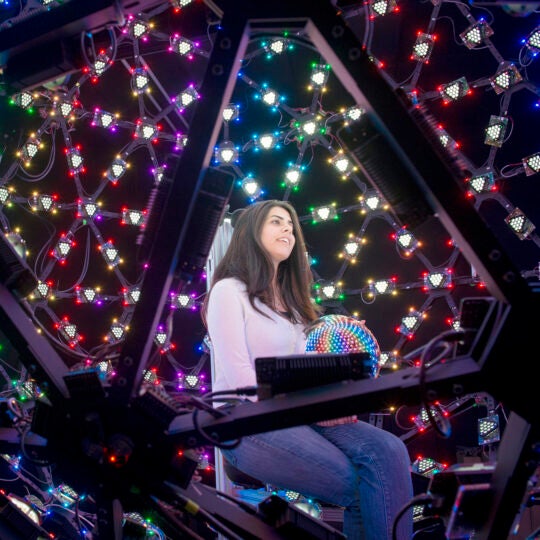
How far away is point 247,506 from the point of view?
1911 millimetres

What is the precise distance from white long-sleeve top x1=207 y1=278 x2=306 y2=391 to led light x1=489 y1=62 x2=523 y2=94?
2473 millimetres

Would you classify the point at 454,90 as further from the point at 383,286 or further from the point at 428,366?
the point at 428,366

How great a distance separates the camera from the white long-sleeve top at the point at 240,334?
2.15 m

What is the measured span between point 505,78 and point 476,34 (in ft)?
1.20

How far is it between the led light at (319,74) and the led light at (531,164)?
1562 millimetres

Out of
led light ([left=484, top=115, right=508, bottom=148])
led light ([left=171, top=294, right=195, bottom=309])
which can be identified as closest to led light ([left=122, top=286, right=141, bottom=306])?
led light ([left=171, top=294, right=195, bottom=309])

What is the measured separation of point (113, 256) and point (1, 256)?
2.96 metres

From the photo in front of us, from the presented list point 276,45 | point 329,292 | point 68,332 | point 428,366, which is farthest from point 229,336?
point 68,332

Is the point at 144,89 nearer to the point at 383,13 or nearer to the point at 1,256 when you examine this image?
the point at 383,13

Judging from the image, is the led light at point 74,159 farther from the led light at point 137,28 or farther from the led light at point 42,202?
the led light at point 137,28

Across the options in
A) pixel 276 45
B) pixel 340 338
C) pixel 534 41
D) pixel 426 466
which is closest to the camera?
pixel 340 338

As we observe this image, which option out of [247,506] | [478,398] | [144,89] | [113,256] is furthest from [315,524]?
[144,89]

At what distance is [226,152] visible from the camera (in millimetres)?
4410

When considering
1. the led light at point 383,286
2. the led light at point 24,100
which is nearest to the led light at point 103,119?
the led light at point 24,100
